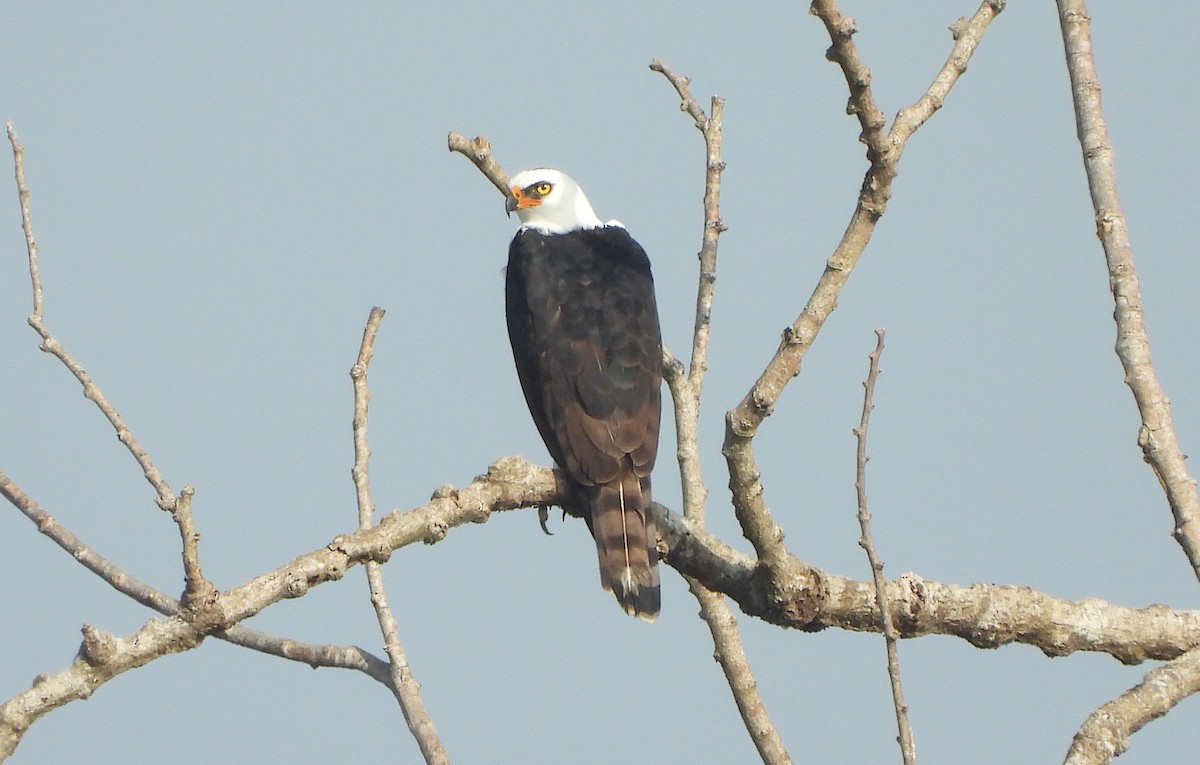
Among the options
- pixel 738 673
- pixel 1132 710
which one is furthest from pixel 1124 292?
pixel 738 673

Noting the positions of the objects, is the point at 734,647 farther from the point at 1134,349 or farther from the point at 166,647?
the point at 166,647

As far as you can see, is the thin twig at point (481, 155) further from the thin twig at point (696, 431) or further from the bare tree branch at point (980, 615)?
the bare tree branch at point (980, 615)

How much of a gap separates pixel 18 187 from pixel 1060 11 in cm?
338

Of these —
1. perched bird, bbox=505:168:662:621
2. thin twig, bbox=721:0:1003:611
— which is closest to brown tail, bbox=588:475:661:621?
perched bird, bbox=505:168:662:621

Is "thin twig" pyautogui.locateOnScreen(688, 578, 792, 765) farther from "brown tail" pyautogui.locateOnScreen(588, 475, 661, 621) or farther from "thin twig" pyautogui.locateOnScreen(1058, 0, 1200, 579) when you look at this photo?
"thin twig" pyautogui.locateOnScreen(1058, 0, 1200, 579)

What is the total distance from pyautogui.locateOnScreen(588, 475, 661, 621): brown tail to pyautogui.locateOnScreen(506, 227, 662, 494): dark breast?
116mm

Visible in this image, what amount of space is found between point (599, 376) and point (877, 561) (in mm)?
2682

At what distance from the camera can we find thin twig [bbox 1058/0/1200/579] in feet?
14.4

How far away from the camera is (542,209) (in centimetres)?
812

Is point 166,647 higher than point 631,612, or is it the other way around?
point 631,612

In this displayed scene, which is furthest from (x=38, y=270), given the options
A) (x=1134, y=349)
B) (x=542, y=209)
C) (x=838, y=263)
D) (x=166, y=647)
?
(x=542, y=209)

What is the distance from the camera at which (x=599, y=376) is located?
6066 mm

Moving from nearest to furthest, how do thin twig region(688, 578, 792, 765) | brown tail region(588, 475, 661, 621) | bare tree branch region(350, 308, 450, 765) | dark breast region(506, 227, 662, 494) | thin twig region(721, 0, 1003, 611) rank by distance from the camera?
thin twig region(721, 0, 1003, 611) < bare tree branch region(350, 308, 450, 765) < thin twig region(688, 578, 792, 765) < brown tail region(588, 475, 661, 621) < dark breast region(506, 227, 662, 494)

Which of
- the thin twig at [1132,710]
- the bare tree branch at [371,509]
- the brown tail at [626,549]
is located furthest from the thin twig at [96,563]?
the thin twig at [1132,710]
